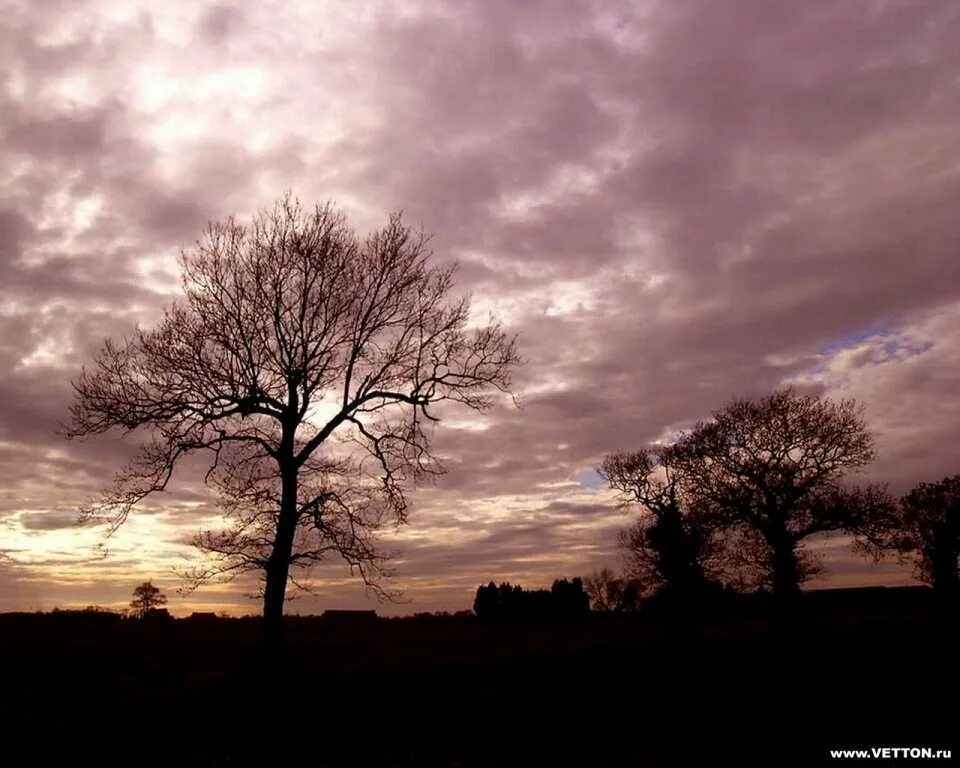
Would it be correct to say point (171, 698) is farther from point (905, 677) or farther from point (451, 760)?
point (905, 677)

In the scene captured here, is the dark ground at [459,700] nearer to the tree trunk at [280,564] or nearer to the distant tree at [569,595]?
the tree trunk at [280,564]

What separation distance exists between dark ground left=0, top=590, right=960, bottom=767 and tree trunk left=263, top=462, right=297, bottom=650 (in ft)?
2.59

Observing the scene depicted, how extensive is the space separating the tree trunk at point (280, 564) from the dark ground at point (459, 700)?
31.1 inches

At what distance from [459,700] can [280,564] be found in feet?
21.1

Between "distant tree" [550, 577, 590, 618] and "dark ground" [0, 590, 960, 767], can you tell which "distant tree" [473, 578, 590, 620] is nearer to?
"distant tree" [550, 577, 590, 618]

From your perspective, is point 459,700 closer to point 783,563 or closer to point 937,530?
point 783,563

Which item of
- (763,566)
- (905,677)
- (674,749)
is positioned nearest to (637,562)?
(763,566)

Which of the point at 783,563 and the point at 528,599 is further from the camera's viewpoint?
the point at 528,599

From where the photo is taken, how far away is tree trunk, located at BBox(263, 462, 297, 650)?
20.8 meters

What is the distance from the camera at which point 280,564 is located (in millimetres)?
21219

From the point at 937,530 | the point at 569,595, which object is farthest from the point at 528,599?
the point at 937,530

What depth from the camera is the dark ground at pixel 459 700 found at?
14.8 metres

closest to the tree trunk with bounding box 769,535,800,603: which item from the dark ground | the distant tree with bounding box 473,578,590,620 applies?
the dark ground

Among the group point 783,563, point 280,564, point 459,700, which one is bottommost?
point 459,700
